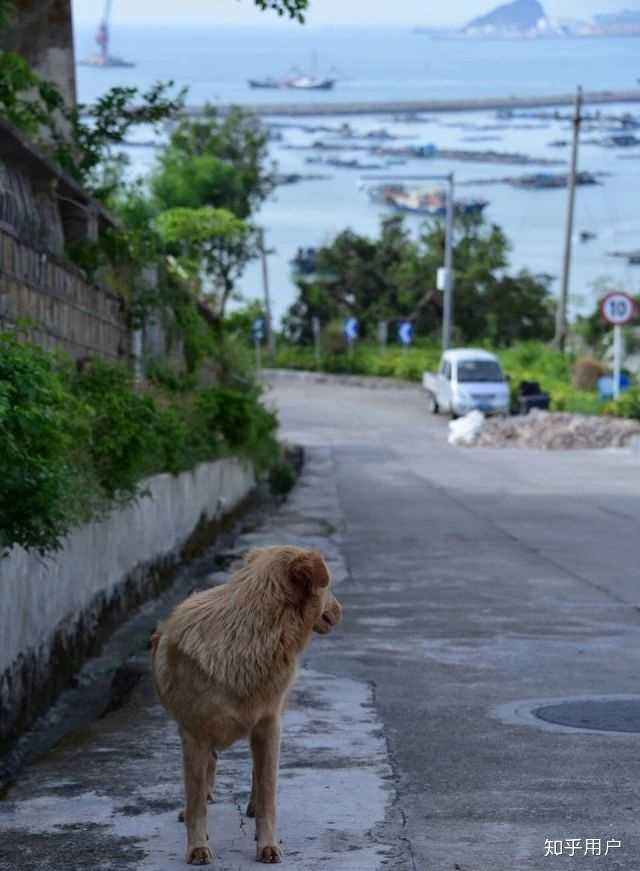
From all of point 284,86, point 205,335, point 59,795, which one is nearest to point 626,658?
point 59,795

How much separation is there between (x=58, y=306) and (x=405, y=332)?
190 ft

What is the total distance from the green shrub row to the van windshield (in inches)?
1224

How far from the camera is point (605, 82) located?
290 feet

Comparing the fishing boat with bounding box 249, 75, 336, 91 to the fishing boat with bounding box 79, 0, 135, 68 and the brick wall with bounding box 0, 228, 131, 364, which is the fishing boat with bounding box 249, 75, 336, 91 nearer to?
the fishing boat with bounding box 79, 0, 135, 68

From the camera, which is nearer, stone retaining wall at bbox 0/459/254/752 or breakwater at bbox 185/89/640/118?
stone retaining wall at bbox 0/459/254/752

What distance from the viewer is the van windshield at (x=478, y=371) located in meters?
54.5

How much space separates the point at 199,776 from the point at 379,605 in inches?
318

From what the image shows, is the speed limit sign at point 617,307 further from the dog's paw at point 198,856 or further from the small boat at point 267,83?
the small boat at point 267,83

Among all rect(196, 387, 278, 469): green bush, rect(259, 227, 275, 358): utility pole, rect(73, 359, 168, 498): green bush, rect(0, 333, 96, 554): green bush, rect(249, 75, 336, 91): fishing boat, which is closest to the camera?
rect(0, 333, 96, 554): green bush

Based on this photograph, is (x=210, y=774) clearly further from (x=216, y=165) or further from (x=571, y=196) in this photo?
(x=216, y=165)

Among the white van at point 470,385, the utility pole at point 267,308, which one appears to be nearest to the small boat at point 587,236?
the utility pole at point 267,308

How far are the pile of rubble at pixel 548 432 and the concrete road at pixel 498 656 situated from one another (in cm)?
1426

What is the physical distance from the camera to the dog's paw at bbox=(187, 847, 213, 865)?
625 cm

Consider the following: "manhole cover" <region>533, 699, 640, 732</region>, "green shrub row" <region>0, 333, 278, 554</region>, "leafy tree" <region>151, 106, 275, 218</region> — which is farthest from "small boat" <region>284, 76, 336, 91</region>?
"manhole cover" <region>533, 699, 640, 732</region>
